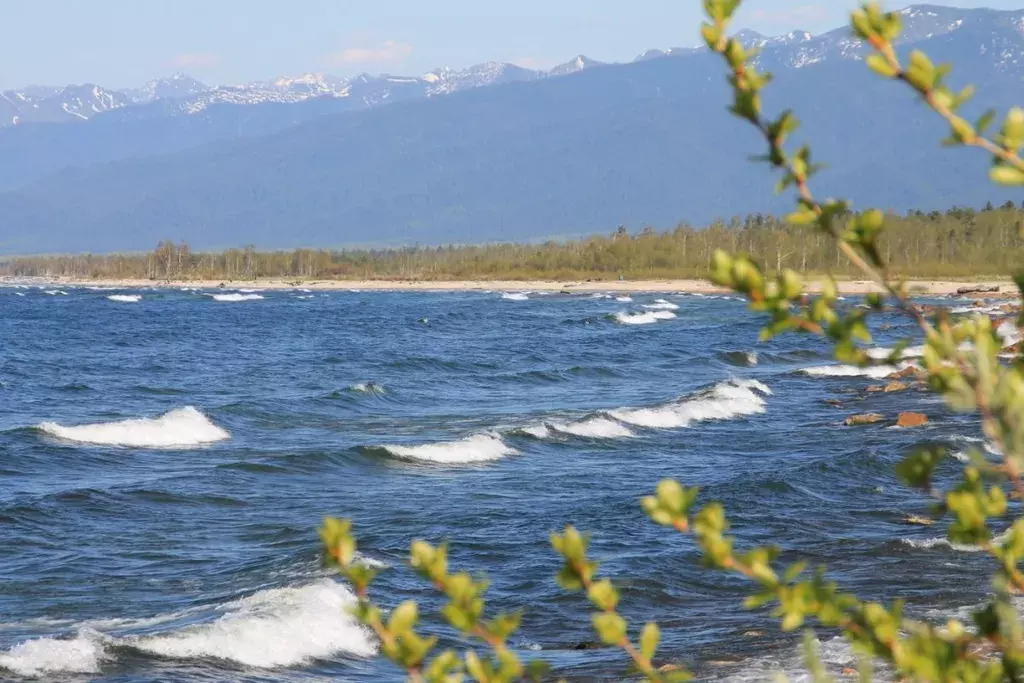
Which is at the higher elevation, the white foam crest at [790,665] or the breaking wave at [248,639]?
the white foam crest at [790,665]

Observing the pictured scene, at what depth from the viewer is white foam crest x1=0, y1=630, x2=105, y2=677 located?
40.4 ft

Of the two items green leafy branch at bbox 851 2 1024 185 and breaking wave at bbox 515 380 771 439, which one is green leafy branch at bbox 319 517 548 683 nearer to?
green leafy branch at bbox 851 2 1024 185

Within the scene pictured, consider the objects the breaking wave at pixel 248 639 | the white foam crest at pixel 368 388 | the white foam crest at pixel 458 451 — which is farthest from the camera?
the white foam crest at pixel 368 388

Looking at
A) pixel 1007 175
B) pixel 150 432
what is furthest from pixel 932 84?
pixel 150 432

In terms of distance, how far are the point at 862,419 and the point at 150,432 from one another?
16826 mm

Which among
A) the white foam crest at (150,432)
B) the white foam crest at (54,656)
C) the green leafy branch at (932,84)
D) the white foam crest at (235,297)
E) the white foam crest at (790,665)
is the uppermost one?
the green leafy branch at (932,84)

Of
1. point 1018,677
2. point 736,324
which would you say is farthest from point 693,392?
point 736,324

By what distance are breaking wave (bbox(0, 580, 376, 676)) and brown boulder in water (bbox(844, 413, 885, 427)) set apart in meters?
19.2

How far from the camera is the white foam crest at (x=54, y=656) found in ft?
40.4

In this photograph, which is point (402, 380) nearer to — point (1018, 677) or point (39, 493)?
point (39, 493)

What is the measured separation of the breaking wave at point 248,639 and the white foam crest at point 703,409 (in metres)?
18.0

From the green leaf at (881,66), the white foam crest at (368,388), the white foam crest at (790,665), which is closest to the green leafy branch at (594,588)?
the green leaf at (881,66)

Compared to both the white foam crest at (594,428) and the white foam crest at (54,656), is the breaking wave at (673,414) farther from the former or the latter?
the white foam crest at (54,656)

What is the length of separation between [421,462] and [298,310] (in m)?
83.7
